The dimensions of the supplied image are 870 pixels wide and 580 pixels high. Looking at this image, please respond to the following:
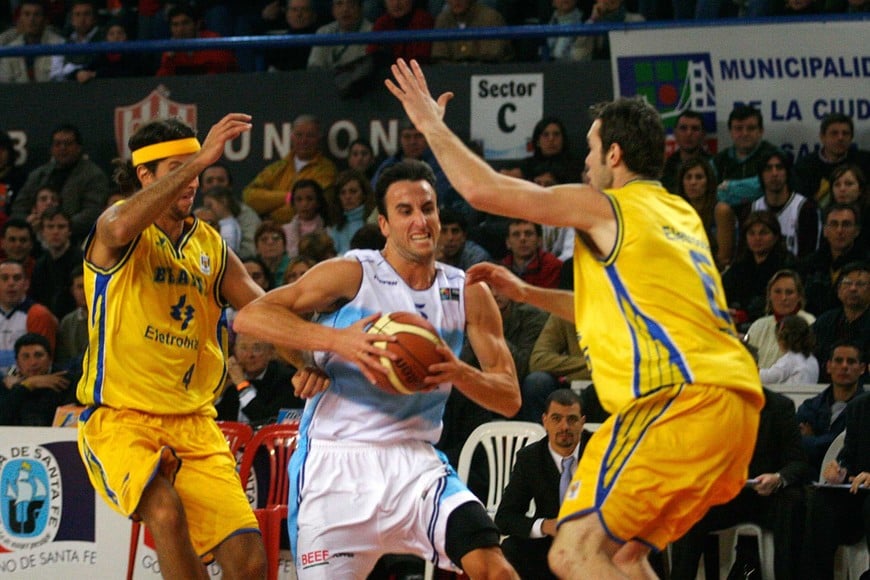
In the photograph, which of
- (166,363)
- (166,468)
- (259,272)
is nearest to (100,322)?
(166,363)

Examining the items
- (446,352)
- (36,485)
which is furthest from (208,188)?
(446,352)

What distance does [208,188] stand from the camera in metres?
12.4

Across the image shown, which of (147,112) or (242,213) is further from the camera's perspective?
(147,112)

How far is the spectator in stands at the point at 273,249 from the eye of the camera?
1148 cm

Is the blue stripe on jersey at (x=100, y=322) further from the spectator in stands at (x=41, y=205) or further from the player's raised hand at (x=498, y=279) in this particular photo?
the spectator in stands at (x=41, y=205)

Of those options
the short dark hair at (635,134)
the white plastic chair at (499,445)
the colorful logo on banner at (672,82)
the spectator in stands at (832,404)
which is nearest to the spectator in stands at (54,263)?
the white plastic chair at (499,445)

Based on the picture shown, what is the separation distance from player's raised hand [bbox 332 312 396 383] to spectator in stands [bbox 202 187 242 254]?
6674 millimetres

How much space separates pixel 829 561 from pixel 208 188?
672cm

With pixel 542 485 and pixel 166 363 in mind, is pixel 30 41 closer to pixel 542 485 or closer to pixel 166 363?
pixel 542 485

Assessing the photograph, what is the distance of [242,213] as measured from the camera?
12.3m

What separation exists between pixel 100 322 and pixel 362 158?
241 inches

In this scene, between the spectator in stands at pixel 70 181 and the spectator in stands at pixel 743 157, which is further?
the spectator in stands at pixel 70 181

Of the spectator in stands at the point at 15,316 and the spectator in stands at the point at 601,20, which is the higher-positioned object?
the spectator in stands at the point at 601,20

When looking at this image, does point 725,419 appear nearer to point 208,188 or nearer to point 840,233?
point 840,233
